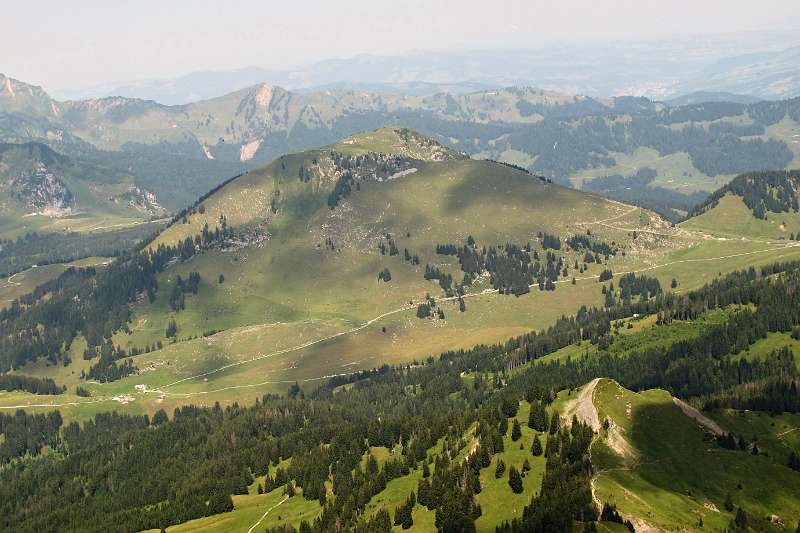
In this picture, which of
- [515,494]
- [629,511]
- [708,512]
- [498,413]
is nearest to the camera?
[629,511]

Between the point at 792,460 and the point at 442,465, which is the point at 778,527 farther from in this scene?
the point at 442,465

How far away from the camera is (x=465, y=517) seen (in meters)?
148

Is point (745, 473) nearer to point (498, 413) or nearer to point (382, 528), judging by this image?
point (498, 413)

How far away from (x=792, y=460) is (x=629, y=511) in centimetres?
6278

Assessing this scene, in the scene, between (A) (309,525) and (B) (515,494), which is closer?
(B) (515,494)

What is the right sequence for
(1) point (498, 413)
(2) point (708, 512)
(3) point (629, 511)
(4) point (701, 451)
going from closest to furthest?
1. (3) point (629, 511)
2. (2) point (708, 512)
3. (4) point (701, 451)
4. (1) point (498, 413)

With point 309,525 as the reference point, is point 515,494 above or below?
above

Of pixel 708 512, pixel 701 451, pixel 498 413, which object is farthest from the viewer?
pixel 498 413

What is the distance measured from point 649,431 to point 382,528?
2160 inches

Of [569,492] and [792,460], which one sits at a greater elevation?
[569,492]

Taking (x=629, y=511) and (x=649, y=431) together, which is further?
(x=649, y=431)

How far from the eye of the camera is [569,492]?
459ft

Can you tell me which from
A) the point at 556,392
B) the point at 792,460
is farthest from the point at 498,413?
the point at 792,460

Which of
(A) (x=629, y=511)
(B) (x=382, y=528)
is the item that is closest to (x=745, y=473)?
(A) (x=629, y=511)
